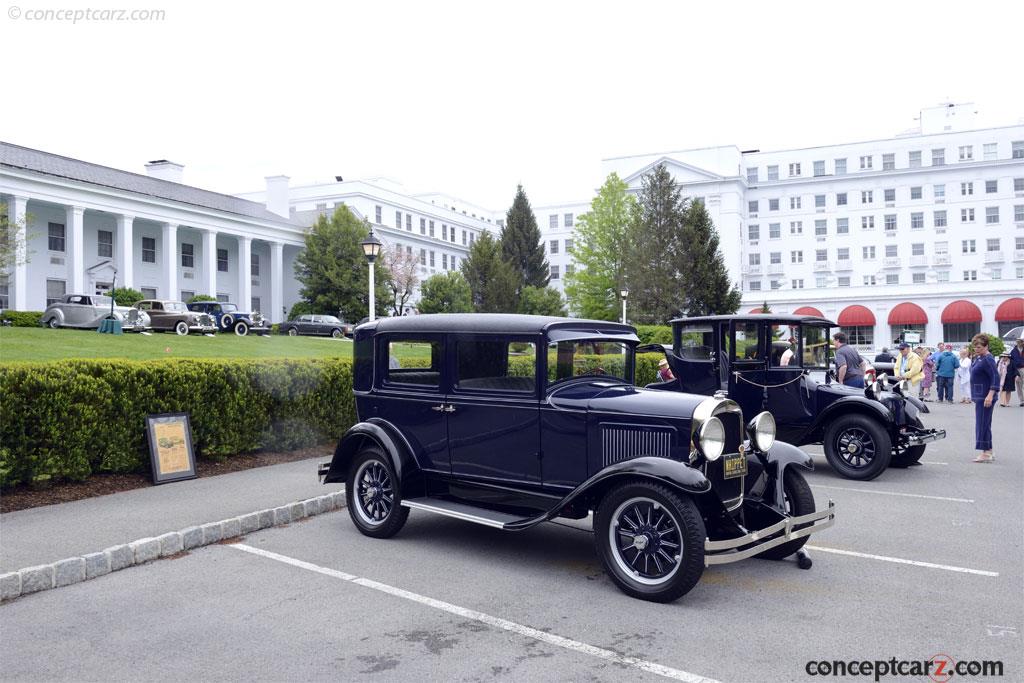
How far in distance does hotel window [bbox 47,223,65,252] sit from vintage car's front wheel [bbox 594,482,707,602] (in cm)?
4711

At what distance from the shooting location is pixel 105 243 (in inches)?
1818

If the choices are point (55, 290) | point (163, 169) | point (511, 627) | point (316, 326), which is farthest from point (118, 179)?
point (511, 627)

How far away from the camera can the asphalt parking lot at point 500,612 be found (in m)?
4.08

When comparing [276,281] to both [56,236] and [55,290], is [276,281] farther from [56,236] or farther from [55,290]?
[55,290]

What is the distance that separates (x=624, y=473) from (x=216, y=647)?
2.80 metres

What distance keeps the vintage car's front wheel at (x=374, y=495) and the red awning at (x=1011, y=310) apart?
61879mm

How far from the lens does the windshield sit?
243 inches

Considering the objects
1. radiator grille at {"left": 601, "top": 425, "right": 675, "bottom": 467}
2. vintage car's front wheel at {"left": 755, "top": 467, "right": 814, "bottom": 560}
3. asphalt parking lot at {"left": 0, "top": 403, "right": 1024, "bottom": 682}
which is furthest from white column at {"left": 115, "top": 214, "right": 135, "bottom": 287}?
vintage car's front wheel at {"left": 755, "top": 467, "right": 814, "bottom": 560}

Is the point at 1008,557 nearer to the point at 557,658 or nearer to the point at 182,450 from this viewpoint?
the point at 557,658

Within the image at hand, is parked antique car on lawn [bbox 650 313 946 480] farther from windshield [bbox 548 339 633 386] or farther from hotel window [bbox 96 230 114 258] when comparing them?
hotel window [bbox 96 230 114 258]

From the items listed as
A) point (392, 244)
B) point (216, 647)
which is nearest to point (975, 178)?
point (392, 244)

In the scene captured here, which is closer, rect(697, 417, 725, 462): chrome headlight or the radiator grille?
rect(697, 417, 725, 462): chrome headlight

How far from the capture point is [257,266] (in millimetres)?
58750

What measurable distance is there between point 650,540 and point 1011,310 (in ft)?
204
